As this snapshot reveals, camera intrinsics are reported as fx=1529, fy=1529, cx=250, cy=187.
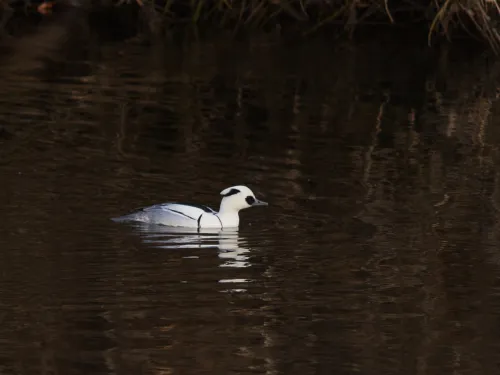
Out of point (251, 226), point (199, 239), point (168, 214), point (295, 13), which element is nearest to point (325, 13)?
point (295, 13)

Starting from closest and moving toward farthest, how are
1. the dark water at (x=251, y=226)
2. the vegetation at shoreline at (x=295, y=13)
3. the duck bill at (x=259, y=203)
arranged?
1. the dark water at (x=251, y=226)
2. the duck bill at (x=259, y=203)
3. the vegetation at shoreline at (x=295, y=13)

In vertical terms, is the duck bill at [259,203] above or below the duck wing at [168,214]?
above

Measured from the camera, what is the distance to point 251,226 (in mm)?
13391

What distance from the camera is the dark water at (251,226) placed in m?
9.42

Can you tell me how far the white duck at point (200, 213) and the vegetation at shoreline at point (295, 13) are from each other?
14.7m

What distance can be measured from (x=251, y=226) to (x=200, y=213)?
0.59 m

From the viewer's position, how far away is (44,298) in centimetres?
1031

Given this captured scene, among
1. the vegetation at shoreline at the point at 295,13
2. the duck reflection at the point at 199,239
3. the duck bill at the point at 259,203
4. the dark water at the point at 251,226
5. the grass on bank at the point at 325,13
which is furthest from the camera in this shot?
the vegetation at shoreline at the point at 295,13

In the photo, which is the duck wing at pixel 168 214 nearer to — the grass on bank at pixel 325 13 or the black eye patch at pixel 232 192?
the black eye patch at pixel 232 192

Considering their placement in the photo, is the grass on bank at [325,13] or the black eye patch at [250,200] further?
the grass on bank at [325,13]

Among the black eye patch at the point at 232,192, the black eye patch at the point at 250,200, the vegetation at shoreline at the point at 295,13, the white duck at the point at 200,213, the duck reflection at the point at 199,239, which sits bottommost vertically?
the duck reflection at the point at 199,239

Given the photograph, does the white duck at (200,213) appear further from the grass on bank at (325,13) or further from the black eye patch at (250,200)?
the grass on bank at (325,13)

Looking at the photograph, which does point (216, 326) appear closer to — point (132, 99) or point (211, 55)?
point (132, 99)

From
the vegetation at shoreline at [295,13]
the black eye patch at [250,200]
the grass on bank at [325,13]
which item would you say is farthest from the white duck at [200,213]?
the vegetation at shoreline at [295,13]
